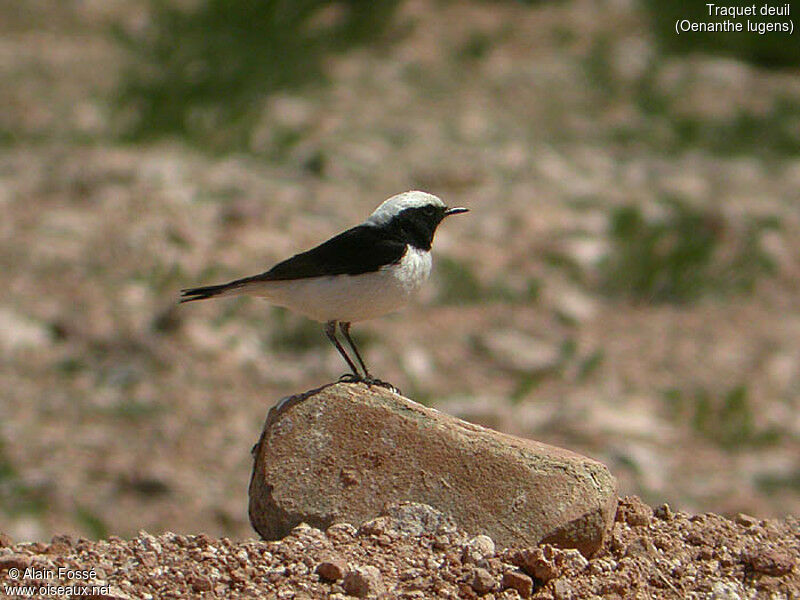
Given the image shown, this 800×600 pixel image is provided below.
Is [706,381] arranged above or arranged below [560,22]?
below

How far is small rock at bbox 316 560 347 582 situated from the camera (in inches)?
180

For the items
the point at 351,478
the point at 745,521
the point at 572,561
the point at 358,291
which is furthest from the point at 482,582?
the point at 358,291

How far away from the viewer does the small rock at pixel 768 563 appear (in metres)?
4.98

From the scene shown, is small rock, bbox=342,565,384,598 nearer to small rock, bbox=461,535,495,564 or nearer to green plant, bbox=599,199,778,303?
small rock, bbox=461,535,495,564

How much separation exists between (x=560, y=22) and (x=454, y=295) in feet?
21.3

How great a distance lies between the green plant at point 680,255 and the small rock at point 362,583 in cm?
776

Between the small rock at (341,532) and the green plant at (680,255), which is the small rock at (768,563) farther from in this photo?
the green plant at (680,255)

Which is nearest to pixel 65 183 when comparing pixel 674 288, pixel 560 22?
pixel 674 288

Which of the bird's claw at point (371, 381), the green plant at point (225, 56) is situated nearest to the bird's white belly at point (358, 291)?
the bird's claw at point (371, 381)

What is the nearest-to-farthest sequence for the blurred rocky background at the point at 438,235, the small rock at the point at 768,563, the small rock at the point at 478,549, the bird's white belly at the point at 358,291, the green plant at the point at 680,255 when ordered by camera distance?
the small rock at the point at 478,549
the small rock at the point at 768,563
the bird's white belly at the point at 358,291
the blurred rocky background at the point at 438,235
the green plant at the point at 680,255

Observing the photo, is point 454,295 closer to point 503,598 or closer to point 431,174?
point 431,174

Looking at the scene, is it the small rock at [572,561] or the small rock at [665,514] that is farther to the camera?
the small rock at [665,514]

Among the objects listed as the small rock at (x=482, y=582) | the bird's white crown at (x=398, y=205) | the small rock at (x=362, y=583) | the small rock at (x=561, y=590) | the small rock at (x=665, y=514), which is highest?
the bird's white crown at (x=398, y=205)

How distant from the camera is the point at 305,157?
13.5 m
